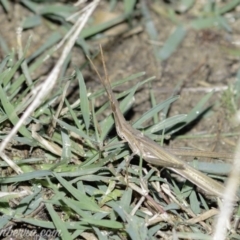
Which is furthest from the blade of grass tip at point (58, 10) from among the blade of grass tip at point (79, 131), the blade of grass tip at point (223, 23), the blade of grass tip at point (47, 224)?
the blade of grass tip at point (47, 224)

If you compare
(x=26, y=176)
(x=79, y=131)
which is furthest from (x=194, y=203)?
(x=26, y=176)

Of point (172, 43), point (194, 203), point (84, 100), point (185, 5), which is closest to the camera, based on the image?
point (194, 203)

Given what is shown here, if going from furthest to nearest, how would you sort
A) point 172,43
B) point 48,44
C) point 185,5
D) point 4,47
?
point 185,5, point 172,43, point 48,44, point 4,47

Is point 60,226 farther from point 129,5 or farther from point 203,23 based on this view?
point 203,23

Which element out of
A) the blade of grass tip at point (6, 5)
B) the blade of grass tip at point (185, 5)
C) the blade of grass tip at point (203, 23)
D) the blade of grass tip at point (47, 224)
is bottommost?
the blade of grass tip at point (203, 23)

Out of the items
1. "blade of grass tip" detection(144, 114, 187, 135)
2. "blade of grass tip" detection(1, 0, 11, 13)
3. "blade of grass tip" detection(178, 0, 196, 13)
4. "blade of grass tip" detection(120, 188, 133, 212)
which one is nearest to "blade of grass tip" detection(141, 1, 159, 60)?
"blade of grass tip" detection(178, 0, 196, 13)

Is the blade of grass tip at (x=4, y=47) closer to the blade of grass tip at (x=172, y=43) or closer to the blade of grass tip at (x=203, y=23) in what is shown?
the blade of grass tip at (x=172, y=43)

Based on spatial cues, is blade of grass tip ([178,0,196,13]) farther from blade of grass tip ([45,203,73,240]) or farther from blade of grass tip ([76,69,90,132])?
blade of grass tip ([45,203,73,240])

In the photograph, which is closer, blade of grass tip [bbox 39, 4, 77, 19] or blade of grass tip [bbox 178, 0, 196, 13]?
blade of grass tip [bbox 39, 4, 77, 19]

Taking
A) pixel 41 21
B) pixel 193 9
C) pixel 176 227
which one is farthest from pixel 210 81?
pixel 176 227
